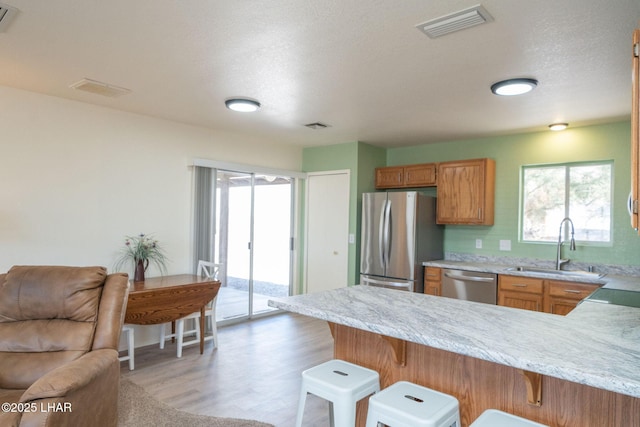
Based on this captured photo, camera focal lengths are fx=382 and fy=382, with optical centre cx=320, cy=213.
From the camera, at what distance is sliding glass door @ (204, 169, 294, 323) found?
15.9 ft

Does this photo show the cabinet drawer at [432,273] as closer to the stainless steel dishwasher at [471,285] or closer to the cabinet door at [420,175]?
the stainless steel dishwasher at [471,285]

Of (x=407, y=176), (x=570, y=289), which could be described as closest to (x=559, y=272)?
(x=570, y=289)

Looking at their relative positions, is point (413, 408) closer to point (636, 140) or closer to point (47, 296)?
point (636, 140)

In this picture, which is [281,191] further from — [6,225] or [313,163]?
[6,225]

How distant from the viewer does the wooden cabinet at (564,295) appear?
11.5 ft

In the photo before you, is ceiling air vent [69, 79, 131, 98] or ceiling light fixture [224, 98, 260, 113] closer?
ceiling air vent [69, 79, 131, 98]

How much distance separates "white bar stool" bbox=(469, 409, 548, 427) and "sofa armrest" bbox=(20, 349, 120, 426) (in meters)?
1.70

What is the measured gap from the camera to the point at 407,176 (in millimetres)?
5137

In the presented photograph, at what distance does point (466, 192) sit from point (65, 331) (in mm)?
4098

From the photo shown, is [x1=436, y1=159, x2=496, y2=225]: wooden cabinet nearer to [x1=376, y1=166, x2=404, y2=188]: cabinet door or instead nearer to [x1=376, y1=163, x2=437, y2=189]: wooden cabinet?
[x1=376, y1=163, x2=437, y2=189]: wooden cabinet

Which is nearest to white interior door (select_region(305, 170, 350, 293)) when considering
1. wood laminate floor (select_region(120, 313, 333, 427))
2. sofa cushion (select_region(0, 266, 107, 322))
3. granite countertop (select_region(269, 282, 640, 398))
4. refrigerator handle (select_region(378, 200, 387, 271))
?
refrigerator handle (select_region(378, 200, 387, 271))

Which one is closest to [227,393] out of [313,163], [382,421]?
[382,421]

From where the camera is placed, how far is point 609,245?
3930 mm

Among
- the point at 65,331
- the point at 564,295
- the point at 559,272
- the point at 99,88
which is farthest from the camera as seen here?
the point at 559,272
